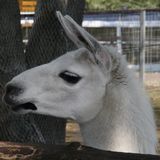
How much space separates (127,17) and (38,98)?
1038 cm

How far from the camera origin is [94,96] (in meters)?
3.47

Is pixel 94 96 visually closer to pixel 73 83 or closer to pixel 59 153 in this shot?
pixel 73 83

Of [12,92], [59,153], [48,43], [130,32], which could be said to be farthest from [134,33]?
[59,153]

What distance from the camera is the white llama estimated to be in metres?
3.41

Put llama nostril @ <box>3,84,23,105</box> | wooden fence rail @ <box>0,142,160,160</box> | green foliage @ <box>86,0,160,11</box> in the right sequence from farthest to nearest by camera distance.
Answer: green foliage @ <box>86,0,160,11</box>
llama nostril @ <box>3,84,23,105</box>
wooden fence rail @ <box>0,142,160,160</box>

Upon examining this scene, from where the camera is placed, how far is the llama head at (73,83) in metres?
3.45

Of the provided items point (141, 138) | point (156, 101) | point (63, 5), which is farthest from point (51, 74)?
point (156, 101)

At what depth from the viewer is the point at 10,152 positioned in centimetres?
285

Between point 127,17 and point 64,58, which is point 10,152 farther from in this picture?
point 127,17

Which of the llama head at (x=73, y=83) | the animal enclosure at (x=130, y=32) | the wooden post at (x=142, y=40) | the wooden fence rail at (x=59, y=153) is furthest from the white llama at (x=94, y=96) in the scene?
the animal enclosure at (x=130, y=32)

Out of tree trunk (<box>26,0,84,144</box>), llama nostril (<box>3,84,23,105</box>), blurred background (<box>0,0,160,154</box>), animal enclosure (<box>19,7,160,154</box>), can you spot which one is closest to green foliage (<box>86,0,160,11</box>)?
blurred background (<box>0,0,160,154</box>)

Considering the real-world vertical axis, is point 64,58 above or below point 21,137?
above

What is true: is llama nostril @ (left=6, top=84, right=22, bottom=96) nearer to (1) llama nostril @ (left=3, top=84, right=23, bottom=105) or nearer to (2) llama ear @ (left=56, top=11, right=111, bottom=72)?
(1) llama nostril @ (left=3, top=84, right=23, bottom=105)

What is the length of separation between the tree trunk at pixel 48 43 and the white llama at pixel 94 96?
1.57 metres
